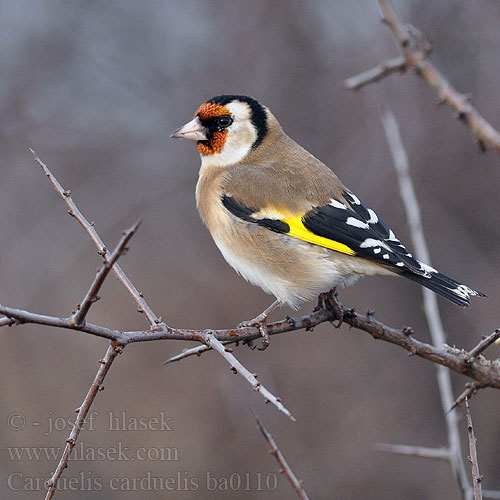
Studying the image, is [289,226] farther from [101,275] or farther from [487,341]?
[101,275]

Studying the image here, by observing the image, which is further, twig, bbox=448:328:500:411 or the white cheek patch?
the white cheek patch

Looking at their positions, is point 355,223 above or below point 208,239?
below

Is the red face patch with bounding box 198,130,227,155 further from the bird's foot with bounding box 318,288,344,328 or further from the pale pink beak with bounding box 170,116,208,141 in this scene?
the bird's foot with bounding box 318,288,344,328

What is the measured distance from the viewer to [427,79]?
2.91 meters

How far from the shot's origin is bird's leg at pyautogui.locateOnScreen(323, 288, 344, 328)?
3.49 metres

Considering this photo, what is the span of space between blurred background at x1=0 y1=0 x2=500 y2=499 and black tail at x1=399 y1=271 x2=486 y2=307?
3.43 m

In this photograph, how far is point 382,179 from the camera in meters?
7.25

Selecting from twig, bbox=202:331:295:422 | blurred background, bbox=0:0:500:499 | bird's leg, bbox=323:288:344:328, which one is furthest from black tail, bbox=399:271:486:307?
blurred background, bbox=0:0:500:499

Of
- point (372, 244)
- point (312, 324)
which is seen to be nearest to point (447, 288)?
point (372, 244)

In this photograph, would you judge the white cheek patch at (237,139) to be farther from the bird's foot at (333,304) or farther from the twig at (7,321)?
the twig at (7,321)

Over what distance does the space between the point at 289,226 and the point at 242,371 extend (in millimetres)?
1774

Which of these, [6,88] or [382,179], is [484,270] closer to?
[382,179]

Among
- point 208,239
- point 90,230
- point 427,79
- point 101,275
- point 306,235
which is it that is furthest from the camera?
point 208,239

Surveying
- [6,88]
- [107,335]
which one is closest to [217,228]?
[107,335]
